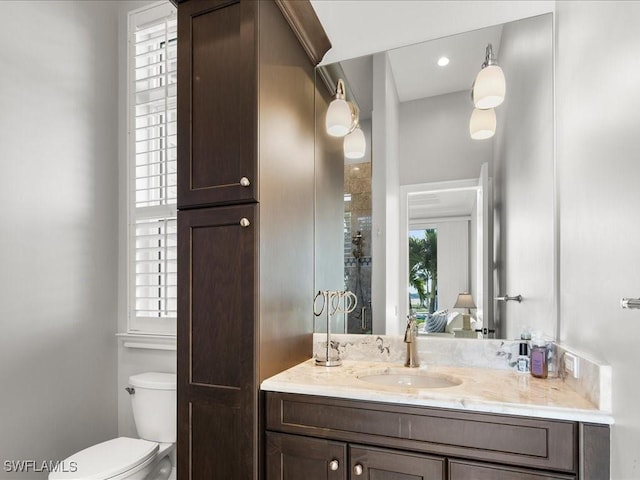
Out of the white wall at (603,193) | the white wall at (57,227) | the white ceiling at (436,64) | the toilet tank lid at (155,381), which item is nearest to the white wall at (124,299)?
the white wall at (57,227)

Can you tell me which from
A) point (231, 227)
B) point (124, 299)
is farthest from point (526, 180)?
point (124, 299)

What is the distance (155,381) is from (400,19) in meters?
2.20

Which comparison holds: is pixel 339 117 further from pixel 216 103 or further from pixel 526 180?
pixel 526 180

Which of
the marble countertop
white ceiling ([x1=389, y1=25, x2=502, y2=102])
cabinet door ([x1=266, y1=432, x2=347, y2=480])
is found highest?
white ceiling ([x1=389, y1=25, x2=502, y2=102])

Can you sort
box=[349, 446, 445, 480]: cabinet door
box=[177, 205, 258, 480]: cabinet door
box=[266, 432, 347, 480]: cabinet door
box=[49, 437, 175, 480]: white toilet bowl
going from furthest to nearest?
box=[49, 437, 175, 480]: white toilet bowl
box=[177, 205, 258, 480]: cabinet door
box=[266, 432, 347, 480]: cabinet door
box=[349, 446, 445, 480]: cabinet door

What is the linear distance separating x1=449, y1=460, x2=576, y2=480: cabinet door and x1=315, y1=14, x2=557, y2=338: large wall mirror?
0.60 meters

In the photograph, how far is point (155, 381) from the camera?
7.11ft

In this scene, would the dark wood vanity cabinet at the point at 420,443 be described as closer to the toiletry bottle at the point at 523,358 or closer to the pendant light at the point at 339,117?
the toiletry bottle at the point at 523,358

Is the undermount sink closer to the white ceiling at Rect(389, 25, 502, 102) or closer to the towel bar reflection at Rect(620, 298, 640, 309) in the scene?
the towel bar reflection at Rect(620, 298, 640, 309)

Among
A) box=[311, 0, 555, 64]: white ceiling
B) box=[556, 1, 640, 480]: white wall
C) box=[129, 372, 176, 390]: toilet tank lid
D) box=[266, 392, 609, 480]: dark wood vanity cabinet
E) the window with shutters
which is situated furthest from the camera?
the window with shutters

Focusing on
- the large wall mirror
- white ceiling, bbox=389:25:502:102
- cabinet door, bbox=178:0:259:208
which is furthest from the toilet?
white ceiling, bbox=389:25:502:102

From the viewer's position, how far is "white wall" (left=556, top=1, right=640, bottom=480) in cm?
97

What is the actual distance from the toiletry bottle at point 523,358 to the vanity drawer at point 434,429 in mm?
460

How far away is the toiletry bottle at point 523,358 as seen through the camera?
5.25 ft
